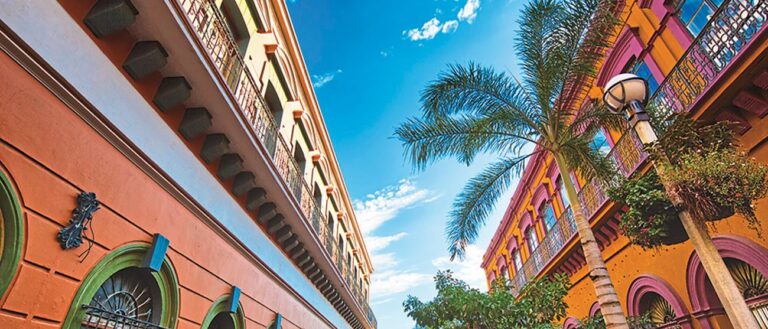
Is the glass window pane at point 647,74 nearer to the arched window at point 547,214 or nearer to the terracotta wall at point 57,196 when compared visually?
the arched window at point 547,214

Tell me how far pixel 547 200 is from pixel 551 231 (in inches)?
60.3

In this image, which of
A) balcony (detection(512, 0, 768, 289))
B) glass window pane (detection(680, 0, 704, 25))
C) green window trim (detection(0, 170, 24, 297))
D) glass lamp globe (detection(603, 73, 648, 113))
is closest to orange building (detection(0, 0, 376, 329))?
green window trim (detection(0, 170, 24, 297))

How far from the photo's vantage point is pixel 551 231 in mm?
13250

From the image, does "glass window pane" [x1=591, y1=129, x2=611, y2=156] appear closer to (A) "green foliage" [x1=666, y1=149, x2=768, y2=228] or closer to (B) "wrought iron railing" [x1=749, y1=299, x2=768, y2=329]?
(B) "wrought iron railing" [x1=749, y1=299, x2=768, y2=329]

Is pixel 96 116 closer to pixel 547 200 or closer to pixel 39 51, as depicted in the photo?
pixel 39 51

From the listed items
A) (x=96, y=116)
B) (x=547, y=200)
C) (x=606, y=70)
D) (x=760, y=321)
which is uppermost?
(x=606, y=70)

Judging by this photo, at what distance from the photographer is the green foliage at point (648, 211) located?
14.5ft

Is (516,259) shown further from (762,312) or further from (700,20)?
(700,20)

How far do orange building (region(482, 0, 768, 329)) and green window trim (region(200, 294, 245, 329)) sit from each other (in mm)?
7162

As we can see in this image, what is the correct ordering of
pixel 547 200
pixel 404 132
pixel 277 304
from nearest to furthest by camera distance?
pixel 404 132
pixel 277 304
pixel 547 200

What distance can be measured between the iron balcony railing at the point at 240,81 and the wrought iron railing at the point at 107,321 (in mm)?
3099

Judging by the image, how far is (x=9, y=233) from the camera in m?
2.64

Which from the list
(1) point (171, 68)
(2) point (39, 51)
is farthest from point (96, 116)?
(1) point (171, 68)

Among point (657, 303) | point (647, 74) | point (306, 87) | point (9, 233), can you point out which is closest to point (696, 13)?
point (647, 74)
